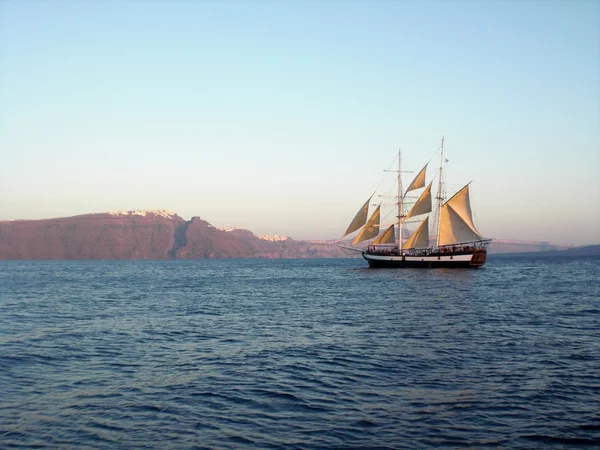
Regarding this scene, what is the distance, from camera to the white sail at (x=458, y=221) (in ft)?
262

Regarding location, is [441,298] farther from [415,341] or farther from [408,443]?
[408,443]

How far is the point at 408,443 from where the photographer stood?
1048 centimetres

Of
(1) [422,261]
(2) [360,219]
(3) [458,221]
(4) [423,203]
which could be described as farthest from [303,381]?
(2) [360,219]

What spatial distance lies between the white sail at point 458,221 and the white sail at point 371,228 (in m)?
13.6

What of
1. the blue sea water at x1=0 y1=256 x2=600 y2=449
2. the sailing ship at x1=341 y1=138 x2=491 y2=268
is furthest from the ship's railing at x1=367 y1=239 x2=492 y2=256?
the blue sea water at x1=0 y1=256 x2=600 y2=449

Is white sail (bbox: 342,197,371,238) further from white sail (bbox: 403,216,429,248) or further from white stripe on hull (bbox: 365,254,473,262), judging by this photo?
white sail (bbox: 403,216,429,248)

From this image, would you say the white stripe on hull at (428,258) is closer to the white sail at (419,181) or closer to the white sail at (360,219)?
the white sail at (360,219)

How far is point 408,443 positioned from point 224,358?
358 inches

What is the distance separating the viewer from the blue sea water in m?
11.1

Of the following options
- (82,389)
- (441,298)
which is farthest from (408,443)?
(441,298)

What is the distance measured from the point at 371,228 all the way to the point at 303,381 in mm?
82488

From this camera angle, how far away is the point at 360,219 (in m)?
95.5

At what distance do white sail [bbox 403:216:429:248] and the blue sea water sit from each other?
5868 centimetres

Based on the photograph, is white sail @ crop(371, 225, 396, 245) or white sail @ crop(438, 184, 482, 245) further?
white sail @ crop(371, 225, 396, 245)
